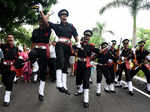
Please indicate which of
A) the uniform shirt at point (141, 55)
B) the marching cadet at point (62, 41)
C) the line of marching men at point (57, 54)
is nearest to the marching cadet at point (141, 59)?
the uniform shirt at point (141, 55)

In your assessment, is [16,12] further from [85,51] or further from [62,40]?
[62,40]

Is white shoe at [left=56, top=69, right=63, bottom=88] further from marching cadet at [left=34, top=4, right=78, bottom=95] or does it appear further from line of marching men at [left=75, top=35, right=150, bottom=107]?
line of marching men at [left=75, top=35, right=150, bottom=107]

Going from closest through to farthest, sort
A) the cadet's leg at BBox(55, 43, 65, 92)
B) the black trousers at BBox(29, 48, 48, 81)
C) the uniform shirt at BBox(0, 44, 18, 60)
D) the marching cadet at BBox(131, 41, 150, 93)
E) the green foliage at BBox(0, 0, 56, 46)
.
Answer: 1. the cadet's leg at BBox(55, 43, 65, 92)
2. the black trousers at BBox(29, 48, 48, 81)
3. the uniform shirt at BBox(0, 44, 18, 60)
4. the marching cadet at BBox(131, 41, 150, 93)
5. the green foliage at BBox(0, 0, 56, 46)

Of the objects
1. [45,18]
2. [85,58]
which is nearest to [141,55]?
[85,58]

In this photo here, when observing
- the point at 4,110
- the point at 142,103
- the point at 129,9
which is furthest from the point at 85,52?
A: the point at 129,9

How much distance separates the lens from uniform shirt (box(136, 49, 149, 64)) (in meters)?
8.16

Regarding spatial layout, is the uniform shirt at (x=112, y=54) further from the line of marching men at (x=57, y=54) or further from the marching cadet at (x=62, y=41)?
the marching cadet at (x=62, y=41)

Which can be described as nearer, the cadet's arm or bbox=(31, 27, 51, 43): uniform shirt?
the cadet's arm

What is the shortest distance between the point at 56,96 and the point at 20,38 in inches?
298

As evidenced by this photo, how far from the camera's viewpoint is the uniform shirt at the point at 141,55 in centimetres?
816

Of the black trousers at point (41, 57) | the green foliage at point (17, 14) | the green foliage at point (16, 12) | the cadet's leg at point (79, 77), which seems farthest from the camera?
the green foliage at point (17, 14)

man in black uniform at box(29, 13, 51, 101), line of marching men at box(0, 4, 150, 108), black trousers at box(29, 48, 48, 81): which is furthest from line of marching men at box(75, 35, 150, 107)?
man in black uniform at box(29, 13, 51, 101)

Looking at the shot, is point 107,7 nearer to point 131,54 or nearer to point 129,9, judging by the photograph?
point 129,9

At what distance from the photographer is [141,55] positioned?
8.20 m
